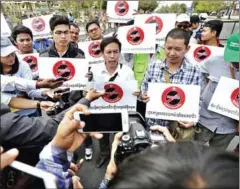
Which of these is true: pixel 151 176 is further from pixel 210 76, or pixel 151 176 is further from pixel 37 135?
pixel 210 76

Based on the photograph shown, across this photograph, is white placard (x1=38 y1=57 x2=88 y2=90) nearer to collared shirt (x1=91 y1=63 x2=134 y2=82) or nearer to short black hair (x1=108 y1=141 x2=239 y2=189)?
collared shirt (x1=91 y1=63 x2=134 y2=82)

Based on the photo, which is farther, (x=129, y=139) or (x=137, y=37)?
(x=137, y=37)

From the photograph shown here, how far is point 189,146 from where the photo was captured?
49cm

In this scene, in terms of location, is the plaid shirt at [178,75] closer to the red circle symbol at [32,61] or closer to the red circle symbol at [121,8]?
the red circle symbol at [32,61]

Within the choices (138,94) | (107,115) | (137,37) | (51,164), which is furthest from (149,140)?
(137,37)

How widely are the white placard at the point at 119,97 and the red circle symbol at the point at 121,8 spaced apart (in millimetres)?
1719

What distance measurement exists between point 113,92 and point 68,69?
414 mm

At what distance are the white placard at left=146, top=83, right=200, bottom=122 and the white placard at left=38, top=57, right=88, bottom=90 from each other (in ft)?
1.84

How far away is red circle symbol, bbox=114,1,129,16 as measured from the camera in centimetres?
317

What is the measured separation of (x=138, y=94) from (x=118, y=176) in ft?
4.14

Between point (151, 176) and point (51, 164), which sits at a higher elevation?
point (151, 176)

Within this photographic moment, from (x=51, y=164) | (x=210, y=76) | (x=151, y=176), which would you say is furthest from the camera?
(x=210, y=76)

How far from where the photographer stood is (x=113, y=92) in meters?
1.77

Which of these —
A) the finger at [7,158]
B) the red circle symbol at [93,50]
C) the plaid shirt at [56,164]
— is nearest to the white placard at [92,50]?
the red circle symbol at [93,50]
